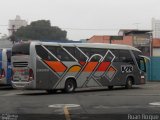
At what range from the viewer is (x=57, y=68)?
88.1 ft

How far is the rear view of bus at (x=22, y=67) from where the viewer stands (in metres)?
25.9

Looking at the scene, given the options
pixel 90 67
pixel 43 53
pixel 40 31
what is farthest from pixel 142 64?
pixel 40 31

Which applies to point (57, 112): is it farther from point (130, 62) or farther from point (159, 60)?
point (159, 60)

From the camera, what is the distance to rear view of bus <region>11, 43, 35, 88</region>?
25859 millimetres

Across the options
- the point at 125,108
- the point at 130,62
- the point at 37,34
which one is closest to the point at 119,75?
the point at 130,62

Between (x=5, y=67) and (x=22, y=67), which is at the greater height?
(x=22, y=67)

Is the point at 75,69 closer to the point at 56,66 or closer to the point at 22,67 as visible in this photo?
the point at 56,66

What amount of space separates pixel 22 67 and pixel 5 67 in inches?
227

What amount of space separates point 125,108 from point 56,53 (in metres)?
10.5

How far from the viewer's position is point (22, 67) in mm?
26250

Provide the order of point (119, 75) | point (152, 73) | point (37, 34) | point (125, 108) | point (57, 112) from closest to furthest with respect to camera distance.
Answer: point (57, 112) < point (125, 108) < point (119, 75) < point (152, 73) < point (37, 34)

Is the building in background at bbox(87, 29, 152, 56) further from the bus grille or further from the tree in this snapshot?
the bus grille

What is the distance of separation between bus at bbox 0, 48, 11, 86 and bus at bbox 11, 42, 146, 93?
447cm

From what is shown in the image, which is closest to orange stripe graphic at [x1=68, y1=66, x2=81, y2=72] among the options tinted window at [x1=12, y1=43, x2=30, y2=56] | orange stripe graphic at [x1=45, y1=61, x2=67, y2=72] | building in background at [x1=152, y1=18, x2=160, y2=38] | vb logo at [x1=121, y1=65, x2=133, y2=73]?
orange stripe graphic at [x1=45, y1=61, x2=67, y2=72]
